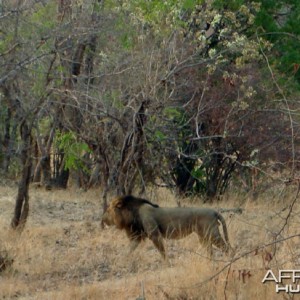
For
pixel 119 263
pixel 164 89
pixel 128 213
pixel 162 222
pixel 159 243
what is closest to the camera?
pixel 119 263

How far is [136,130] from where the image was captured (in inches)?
568

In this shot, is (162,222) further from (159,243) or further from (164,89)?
(164,89)

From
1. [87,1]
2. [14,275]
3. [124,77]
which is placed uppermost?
[87,1]

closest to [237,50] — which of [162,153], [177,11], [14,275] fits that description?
[177,11]

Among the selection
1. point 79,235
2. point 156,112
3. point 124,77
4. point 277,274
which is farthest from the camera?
point 124,77

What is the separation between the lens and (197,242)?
12227mm

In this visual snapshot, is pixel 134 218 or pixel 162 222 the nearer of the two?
pixel 162 222

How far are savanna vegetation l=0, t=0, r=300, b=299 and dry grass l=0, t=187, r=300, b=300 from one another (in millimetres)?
31

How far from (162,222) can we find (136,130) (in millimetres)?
3064

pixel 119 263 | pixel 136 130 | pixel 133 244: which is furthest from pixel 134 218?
A: pixel 136 130

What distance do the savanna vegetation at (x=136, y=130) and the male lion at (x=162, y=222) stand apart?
0.84 ft

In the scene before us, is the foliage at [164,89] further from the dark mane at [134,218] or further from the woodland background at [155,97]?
the dark mane at [134,218]

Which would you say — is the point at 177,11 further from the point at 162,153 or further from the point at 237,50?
the point at 162,153

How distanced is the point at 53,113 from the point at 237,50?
422cm
